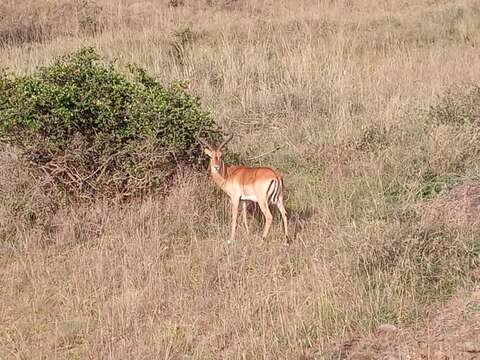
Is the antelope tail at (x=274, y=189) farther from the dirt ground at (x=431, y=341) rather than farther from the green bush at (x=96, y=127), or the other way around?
the dirt ground at (x=431, y=341)

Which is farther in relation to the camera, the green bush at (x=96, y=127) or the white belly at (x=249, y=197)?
the green bush at (x=96, y=127)

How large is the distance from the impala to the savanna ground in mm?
249

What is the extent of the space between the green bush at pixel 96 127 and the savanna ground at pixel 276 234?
257mm

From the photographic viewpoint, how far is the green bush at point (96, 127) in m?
6.48

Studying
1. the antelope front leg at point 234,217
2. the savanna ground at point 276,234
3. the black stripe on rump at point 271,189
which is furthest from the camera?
the antelope front leg at point 234,217

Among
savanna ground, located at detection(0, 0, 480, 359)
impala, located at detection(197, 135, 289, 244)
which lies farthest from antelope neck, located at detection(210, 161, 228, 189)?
savanna ground, located at detection(0, 0, 480, 359)

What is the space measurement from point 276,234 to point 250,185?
56 cm

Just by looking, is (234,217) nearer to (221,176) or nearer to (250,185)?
(250,185)

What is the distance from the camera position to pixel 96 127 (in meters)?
6.75

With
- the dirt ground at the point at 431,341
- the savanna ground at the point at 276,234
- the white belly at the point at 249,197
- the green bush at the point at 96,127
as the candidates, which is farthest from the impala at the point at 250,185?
the dirt ground at the point at 431,341

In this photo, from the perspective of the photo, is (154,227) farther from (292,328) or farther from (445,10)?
(445,10)

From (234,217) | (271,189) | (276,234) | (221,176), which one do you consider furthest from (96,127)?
(276,234)

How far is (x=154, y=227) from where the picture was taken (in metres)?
6.16

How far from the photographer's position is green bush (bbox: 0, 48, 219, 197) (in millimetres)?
6484
